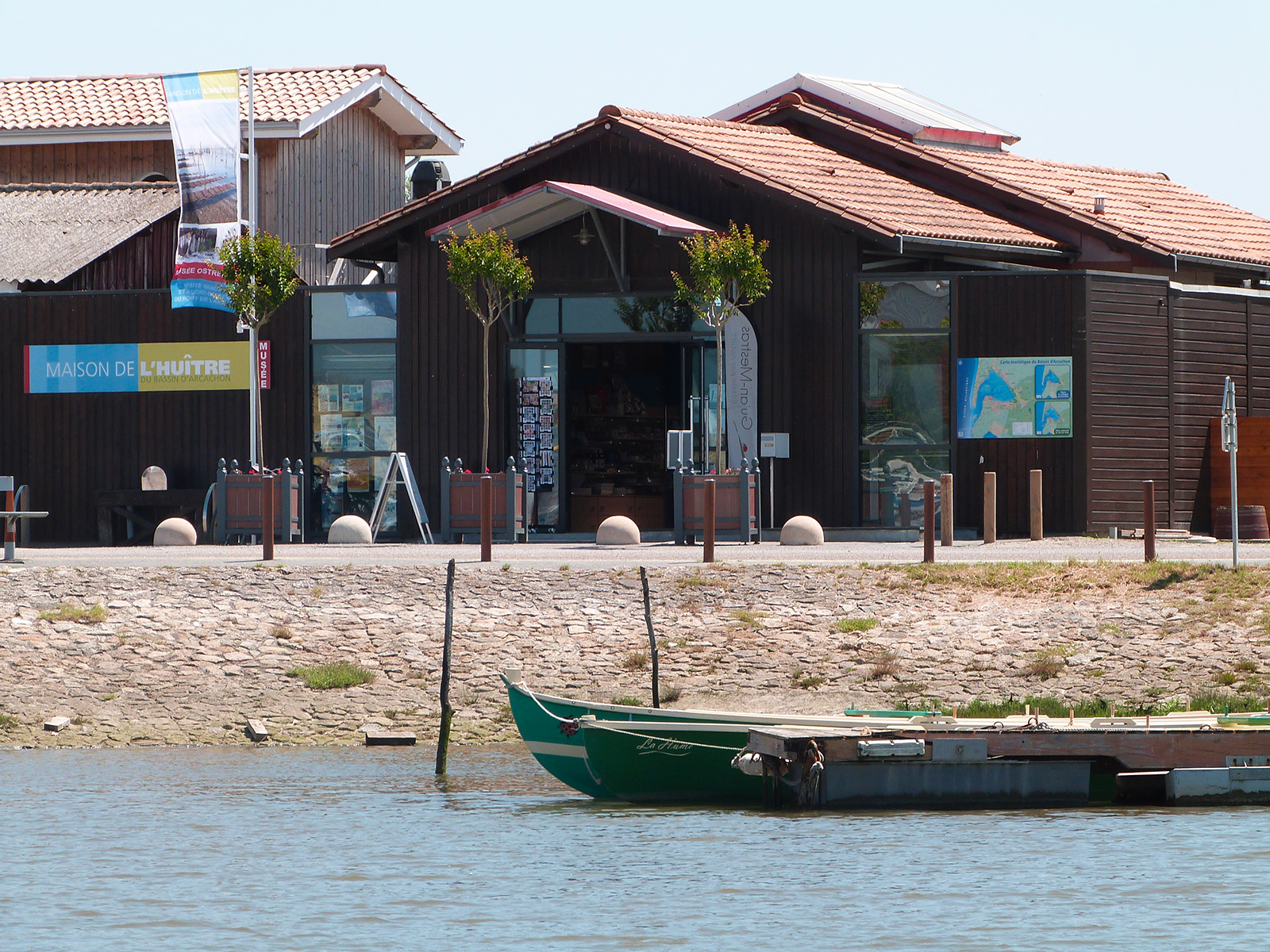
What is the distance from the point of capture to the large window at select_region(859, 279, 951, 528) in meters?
26.2

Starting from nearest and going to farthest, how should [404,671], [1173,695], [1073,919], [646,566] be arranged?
[1073,919] → [1173,695] → [404,671] → [646,566]

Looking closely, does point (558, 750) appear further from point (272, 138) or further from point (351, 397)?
point (272, 138)

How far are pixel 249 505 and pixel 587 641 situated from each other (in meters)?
7.10

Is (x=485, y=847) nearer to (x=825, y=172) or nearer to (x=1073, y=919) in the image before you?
(x=1073, y=919)

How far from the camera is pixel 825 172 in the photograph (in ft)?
94.7

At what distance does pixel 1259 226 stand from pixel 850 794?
2131cm

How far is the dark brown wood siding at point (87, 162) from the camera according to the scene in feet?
124

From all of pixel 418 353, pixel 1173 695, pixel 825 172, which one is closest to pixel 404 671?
pixel 1173 695

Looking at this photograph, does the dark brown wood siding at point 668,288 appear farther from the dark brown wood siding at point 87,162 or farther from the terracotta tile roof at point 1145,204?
the dark brown wood siding at point 87,162

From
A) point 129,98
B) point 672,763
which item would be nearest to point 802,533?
point 672,763

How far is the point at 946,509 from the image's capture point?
2362 cm

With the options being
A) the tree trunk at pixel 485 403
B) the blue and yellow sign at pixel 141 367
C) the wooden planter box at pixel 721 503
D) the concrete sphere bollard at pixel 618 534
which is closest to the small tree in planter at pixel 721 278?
the wooden planter box at pixel 721 503

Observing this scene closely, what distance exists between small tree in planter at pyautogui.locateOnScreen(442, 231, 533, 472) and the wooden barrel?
9.95 meters

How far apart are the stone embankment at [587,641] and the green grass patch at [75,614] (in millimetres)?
38
